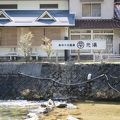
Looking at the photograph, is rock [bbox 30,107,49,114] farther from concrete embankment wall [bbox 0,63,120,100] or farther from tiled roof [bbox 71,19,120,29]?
tiled roof [bbox 71,19,120,29]

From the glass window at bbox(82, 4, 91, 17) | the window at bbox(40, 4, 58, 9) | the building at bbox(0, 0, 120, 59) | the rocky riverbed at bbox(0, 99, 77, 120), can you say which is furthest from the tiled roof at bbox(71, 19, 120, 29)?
the rocky riverbed at bbox(0, 99, 77, 120)

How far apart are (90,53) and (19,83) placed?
9492mm

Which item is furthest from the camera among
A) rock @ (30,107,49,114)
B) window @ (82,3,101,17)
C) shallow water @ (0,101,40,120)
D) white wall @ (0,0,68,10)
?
window @ (82,3,101,17)

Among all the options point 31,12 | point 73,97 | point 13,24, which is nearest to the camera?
point 73,97

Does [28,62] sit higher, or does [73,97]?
[28,62]

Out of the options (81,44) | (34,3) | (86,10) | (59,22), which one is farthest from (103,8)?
(81,44)

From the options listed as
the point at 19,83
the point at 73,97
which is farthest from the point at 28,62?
the point at 73,97

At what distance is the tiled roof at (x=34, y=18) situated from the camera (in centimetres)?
3553

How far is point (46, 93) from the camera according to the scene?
2777cm

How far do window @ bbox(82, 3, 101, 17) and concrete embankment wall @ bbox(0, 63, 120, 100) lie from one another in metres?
10.6

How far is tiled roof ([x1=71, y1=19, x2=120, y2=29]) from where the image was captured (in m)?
36.4

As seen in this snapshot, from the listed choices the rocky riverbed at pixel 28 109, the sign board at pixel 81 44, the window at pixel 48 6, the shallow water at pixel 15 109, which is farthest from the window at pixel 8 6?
the shallow water at pixel 15 109

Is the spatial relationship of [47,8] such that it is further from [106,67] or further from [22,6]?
[106,67]

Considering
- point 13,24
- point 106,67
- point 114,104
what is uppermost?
point 13,24
